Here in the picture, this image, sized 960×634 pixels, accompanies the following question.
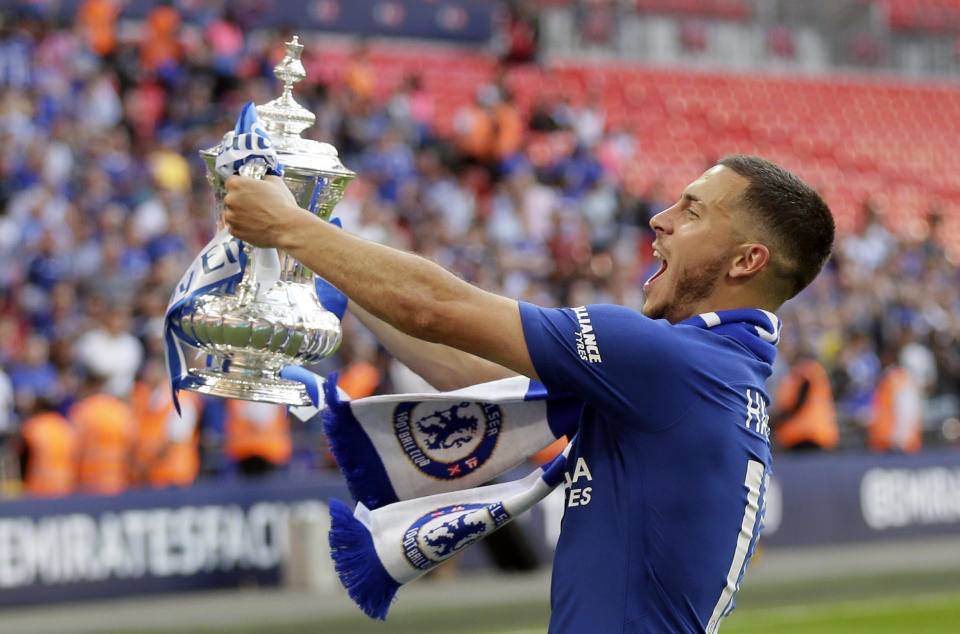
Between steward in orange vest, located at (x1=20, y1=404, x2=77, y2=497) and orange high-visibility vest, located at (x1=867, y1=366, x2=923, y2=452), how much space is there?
7.50m

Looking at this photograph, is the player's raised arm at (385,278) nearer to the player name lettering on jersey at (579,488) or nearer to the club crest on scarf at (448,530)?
the player name lettering on jersey at (579,488)

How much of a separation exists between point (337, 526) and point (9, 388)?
23.8 feet

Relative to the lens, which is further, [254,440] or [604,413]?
[254,440]

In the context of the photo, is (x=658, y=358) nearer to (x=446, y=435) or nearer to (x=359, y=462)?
(x=446, y=435)

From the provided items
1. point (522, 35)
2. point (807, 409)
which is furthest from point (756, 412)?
point (522, 35)

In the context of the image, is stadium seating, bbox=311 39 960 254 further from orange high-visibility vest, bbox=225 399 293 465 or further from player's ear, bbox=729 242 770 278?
player's ear, bbox=729 242 770 278

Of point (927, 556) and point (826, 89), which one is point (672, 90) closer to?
point (826, 89)

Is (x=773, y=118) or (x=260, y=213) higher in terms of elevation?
(x=260, y=213)

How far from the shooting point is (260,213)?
104 inches

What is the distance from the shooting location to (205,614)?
370 inches

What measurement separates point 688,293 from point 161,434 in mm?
7512

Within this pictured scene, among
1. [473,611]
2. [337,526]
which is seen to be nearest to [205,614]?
[473,611]

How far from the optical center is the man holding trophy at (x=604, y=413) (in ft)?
8.68

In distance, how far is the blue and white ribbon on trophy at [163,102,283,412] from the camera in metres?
2.75
